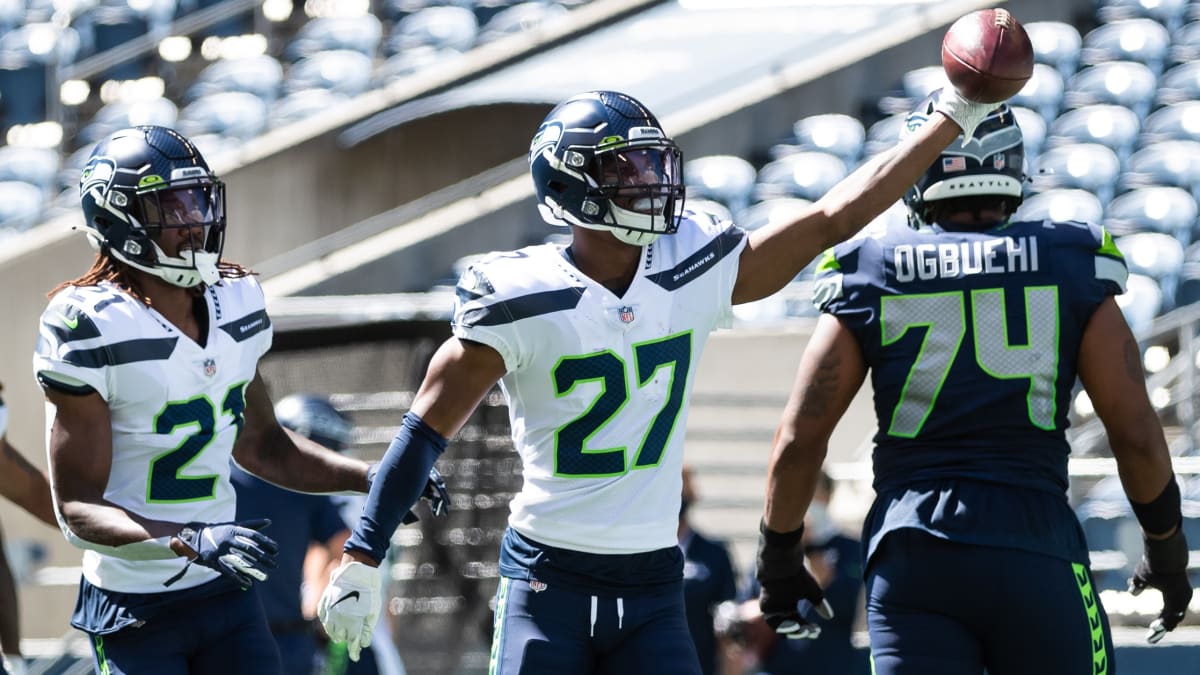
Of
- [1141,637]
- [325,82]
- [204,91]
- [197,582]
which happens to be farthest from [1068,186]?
[197,582]

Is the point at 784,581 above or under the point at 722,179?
under

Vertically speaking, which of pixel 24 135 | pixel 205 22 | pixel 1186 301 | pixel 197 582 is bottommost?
pixel 197 582

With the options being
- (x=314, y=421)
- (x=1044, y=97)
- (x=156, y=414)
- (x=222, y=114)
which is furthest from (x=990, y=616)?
(x=222, y=114)

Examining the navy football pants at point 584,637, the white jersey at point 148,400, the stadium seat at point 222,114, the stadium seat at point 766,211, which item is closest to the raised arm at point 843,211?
the navy football pants at point 584,637

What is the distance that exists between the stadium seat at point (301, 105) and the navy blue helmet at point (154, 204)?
858cm

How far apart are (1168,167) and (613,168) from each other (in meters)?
8.32

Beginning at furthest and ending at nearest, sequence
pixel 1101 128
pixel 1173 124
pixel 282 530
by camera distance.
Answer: pixel 1101 128
pixel 1173 124
pixel 282 530

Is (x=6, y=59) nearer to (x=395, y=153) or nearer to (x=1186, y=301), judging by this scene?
(x=395, y=153)

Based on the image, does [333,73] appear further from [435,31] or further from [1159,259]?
[1159,259]

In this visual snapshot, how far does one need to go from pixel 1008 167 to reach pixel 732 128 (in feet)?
27.3

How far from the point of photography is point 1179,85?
12.1 m

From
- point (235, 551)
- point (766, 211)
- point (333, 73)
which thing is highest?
point (333, 73)

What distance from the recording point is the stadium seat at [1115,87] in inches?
476

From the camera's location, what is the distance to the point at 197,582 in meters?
4.06
